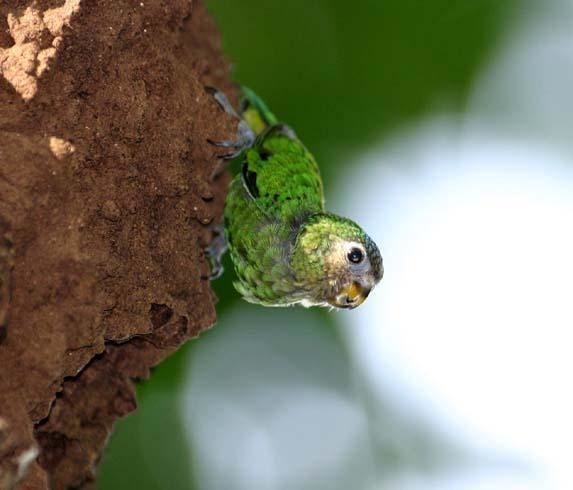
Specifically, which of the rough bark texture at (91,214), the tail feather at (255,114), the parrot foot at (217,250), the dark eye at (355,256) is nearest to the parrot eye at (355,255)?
the dark eye at (355,256)

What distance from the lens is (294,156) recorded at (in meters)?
7.84

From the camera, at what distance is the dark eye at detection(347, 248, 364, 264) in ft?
22.2

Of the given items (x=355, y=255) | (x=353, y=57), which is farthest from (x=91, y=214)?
(x=353, y=57)

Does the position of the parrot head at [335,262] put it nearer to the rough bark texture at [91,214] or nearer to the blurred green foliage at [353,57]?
the rough bark texture at [91,214]

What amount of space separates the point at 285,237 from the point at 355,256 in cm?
73

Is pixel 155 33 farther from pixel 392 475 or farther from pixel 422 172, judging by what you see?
pixel 392 475

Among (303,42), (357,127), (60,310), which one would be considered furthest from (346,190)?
(60,310)

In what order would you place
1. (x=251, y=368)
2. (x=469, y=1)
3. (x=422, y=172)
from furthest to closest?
1. (x=251, y=368)
2. (x=422, y=172)
3. (x=469, y=1)

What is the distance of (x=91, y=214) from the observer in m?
5.43

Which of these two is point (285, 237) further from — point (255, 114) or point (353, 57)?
point (353, 57)

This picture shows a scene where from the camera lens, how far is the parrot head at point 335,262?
22.3 ft

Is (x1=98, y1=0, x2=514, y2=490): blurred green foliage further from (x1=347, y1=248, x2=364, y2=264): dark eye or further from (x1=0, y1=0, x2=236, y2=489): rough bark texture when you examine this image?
(x1=347, y1=248, x2=364, y2=264): dark eye

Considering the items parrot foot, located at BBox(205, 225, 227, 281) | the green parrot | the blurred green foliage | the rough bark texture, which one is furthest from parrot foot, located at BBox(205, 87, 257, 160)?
the blurred green foliage

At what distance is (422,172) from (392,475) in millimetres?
4927
